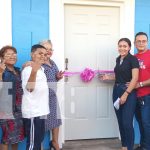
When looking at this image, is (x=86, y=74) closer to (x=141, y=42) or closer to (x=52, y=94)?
(x=52, y=94)

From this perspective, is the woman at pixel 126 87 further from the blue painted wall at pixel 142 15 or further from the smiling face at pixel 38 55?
the smiling face at pixel 38 55

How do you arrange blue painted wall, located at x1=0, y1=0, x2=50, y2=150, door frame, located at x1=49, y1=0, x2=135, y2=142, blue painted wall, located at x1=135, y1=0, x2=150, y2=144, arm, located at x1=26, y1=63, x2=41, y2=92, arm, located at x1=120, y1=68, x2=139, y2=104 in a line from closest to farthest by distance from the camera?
arm, located at x1=26, y1=63, x2=41, y2=92
arm, located at x1=120, y1=68, x2=139, y2=104
blue painted wall, located at x1=0, y1=0, x2=50, y2=150
door frame, located at x1=49, y1=0, x2=135, y2=142
blue painted wall, located at x1=135, y1=0, x2=150, y2=144

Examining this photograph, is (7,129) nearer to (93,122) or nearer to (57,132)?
(57,132)

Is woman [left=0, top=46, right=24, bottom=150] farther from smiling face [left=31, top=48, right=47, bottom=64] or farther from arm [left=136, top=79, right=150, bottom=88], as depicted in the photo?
arm [left=136, top=79, right=150, bottom=88]

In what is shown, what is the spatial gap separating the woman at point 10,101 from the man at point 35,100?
189 millimetres

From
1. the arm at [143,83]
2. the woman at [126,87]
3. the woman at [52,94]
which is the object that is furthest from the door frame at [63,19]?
the arm at [143,83]

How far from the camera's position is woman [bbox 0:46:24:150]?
353 centimetres

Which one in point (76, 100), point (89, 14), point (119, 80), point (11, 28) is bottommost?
point (76, 100)

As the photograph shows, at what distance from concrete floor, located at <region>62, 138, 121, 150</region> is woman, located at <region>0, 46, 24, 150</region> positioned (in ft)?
4.02

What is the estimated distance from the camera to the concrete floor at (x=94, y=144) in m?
4.63

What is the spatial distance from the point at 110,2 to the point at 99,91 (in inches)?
55.3

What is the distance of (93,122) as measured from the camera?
4.91 m

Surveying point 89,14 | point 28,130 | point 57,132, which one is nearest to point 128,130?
point 57,132

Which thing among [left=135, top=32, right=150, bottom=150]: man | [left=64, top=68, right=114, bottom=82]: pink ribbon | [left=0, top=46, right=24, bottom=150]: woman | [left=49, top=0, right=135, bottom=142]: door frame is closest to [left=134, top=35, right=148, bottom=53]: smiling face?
[left=135, top=32, right=150, bottom=150]: man
